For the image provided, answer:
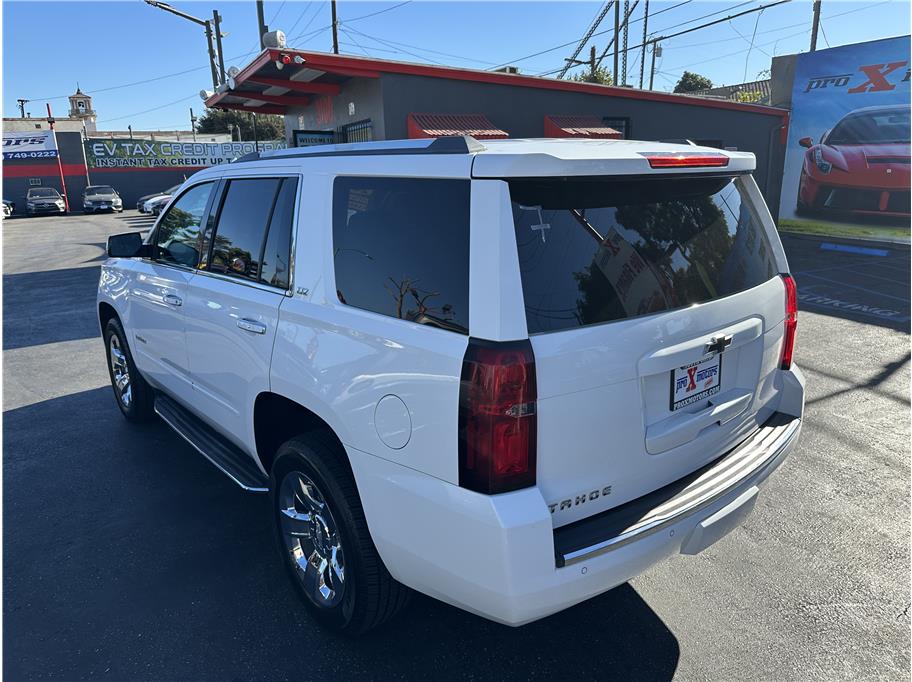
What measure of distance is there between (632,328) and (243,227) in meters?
2.15

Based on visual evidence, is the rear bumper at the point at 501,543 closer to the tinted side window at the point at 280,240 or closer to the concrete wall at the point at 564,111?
the tinted side window at the point at 280,240

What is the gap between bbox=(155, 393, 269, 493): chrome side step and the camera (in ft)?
10.6

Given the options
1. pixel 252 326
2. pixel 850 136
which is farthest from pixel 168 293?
pixel 850 136

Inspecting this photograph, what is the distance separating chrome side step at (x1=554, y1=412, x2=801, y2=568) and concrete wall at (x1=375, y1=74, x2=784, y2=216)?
28.7ft

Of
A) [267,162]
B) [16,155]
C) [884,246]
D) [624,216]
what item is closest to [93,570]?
[267,162]

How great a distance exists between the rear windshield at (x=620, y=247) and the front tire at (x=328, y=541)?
1080 mm

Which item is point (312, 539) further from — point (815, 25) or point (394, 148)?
point (815, 25)

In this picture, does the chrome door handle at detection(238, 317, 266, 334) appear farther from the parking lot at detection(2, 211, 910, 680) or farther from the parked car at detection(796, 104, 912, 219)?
the parked car at detection(796, 104, 912, 219)

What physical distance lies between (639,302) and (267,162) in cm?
204

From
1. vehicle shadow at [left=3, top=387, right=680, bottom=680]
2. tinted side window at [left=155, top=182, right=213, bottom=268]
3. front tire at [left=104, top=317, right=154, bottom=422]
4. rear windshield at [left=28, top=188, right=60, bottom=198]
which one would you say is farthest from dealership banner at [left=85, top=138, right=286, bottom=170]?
vehicle shadow at [left=3, top=387, right=680, bottom=680]

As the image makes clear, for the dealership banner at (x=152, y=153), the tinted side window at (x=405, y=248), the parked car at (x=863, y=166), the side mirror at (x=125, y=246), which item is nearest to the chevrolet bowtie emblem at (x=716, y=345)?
the tinted side window at (x=405, y=248)

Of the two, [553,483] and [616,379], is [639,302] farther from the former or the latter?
[553,483]

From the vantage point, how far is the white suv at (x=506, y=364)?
6.55ft

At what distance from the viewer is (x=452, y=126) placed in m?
10.6
